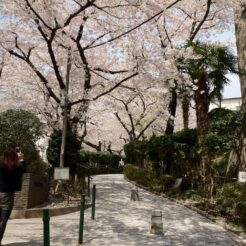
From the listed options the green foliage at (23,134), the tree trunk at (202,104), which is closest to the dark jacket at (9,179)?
the green foliage at (23,134)

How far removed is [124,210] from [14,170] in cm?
628

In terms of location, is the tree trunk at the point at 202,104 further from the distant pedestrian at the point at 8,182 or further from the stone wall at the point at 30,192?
the distant pedestrian at the point at 8,182

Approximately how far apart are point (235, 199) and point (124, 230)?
9.75 feet

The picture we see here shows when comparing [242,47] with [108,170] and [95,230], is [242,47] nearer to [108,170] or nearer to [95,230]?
[95,230]

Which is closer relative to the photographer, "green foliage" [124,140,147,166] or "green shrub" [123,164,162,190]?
"green shrub" [123,164,162,190]

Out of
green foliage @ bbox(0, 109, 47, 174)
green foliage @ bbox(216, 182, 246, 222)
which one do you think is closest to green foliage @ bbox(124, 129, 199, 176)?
green foliage @ bbox(216, 182, 246, 222)

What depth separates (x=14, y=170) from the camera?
22.6 ft

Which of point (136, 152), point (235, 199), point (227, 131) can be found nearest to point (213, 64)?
point (227, 131)

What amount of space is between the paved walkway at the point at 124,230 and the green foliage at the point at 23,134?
2786 mm

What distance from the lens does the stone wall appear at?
444 inches

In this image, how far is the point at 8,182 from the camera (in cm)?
679

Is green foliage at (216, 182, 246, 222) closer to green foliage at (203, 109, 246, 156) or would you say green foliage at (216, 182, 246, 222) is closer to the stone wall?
green foliage at (203, 109, 246, 156)

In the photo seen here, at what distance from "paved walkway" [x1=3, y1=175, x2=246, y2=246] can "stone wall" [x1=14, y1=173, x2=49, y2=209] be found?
2.36ft

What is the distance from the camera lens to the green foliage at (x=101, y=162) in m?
39.3
